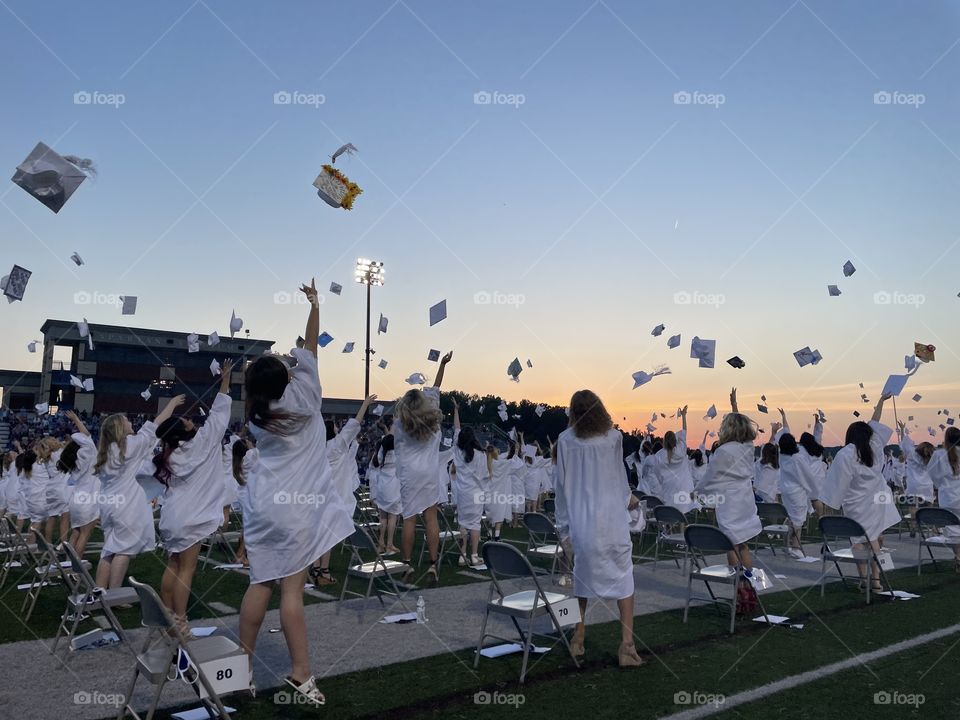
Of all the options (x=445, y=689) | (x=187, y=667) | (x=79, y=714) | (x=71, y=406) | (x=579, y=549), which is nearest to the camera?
(x=187, y=667)

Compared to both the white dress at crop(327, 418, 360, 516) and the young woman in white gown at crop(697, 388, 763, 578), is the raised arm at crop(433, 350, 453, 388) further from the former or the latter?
the young woman in white gown at crop(697, 388, 763, 578)

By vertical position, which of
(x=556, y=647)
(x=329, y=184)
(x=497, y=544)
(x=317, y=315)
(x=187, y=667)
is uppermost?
(x=329, y=184)

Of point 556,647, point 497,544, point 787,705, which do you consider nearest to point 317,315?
point 497,544

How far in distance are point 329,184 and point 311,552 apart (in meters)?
2.68

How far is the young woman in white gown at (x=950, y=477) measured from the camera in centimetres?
1098

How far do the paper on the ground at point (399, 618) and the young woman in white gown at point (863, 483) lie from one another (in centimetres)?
554

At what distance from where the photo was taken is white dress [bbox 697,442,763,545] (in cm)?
813

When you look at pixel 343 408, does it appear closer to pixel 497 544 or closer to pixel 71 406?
pixel 71 406

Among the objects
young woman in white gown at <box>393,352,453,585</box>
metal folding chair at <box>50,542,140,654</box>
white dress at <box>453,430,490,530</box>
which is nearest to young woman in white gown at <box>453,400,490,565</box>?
white dress at <box>453,430,490,530</box>

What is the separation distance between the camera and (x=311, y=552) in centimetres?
470

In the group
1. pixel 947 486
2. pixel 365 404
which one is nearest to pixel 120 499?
pixel 365 404

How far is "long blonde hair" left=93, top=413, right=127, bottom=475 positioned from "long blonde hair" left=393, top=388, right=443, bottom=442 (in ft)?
10.3

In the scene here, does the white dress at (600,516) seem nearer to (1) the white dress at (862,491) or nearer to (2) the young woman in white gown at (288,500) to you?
(2) the young woman in white gown at (288,500)

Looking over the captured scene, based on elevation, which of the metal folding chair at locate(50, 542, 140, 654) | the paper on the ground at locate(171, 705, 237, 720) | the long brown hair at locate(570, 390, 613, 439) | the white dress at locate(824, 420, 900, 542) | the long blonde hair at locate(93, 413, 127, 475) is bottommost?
the paper on the ground at locate(171, 705, 237, 720)
